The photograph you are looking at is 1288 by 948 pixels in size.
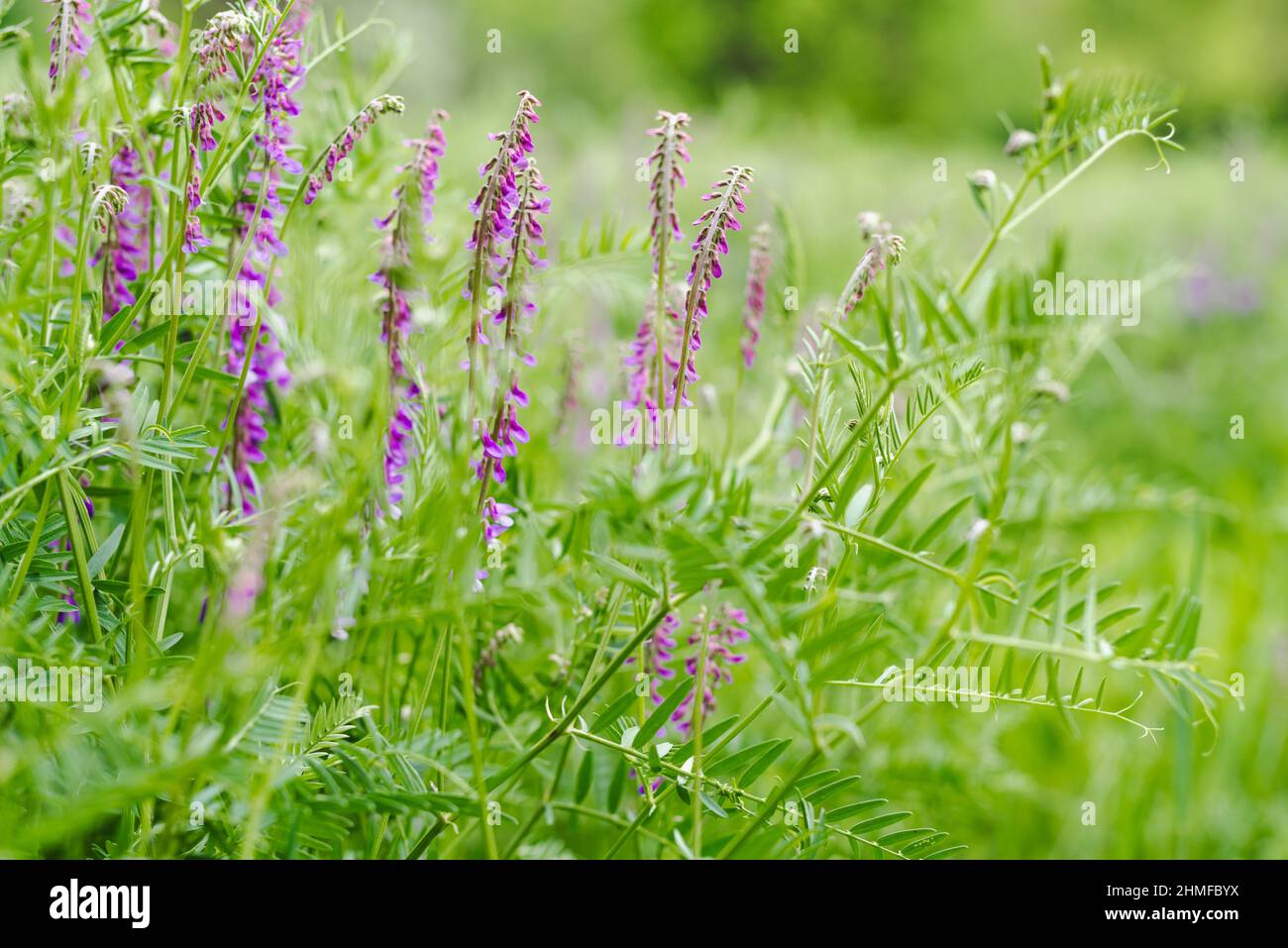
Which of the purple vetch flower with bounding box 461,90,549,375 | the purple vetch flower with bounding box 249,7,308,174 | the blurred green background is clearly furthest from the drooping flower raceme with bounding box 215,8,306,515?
the blurred green background

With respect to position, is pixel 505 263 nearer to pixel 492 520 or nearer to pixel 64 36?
pixel 492 520

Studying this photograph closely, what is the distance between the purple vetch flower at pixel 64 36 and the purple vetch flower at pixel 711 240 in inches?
12.3

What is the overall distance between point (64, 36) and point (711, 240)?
0.33m

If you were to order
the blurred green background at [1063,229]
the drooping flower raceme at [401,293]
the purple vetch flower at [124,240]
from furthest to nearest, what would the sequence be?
the blurred green background at [1063,229] → the purple vetch flower at [124,240] → the drooping flower raceme at [401,293]

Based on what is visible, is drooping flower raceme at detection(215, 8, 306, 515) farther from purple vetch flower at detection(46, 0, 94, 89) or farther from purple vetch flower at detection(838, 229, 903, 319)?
purple vetch flower at detection(838, 229, 903, 319)

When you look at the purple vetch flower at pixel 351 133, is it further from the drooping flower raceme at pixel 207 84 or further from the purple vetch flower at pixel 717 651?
the purple vetch flower at pixel 717 651

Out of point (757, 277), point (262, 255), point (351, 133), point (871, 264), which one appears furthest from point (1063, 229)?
point (262, 255)

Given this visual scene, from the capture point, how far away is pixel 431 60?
7.68 meters

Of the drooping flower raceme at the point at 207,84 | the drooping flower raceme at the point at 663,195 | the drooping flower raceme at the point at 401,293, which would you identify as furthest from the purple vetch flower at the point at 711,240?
the drooping flower raceme at the point at 207,84

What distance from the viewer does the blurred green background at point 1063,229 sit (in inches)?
49.0

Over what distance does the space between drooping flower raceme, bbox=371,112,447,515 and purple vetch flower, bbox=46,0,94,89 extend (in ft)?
0.55

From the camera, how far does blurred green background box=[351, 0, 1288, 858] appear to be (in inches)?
49.0
